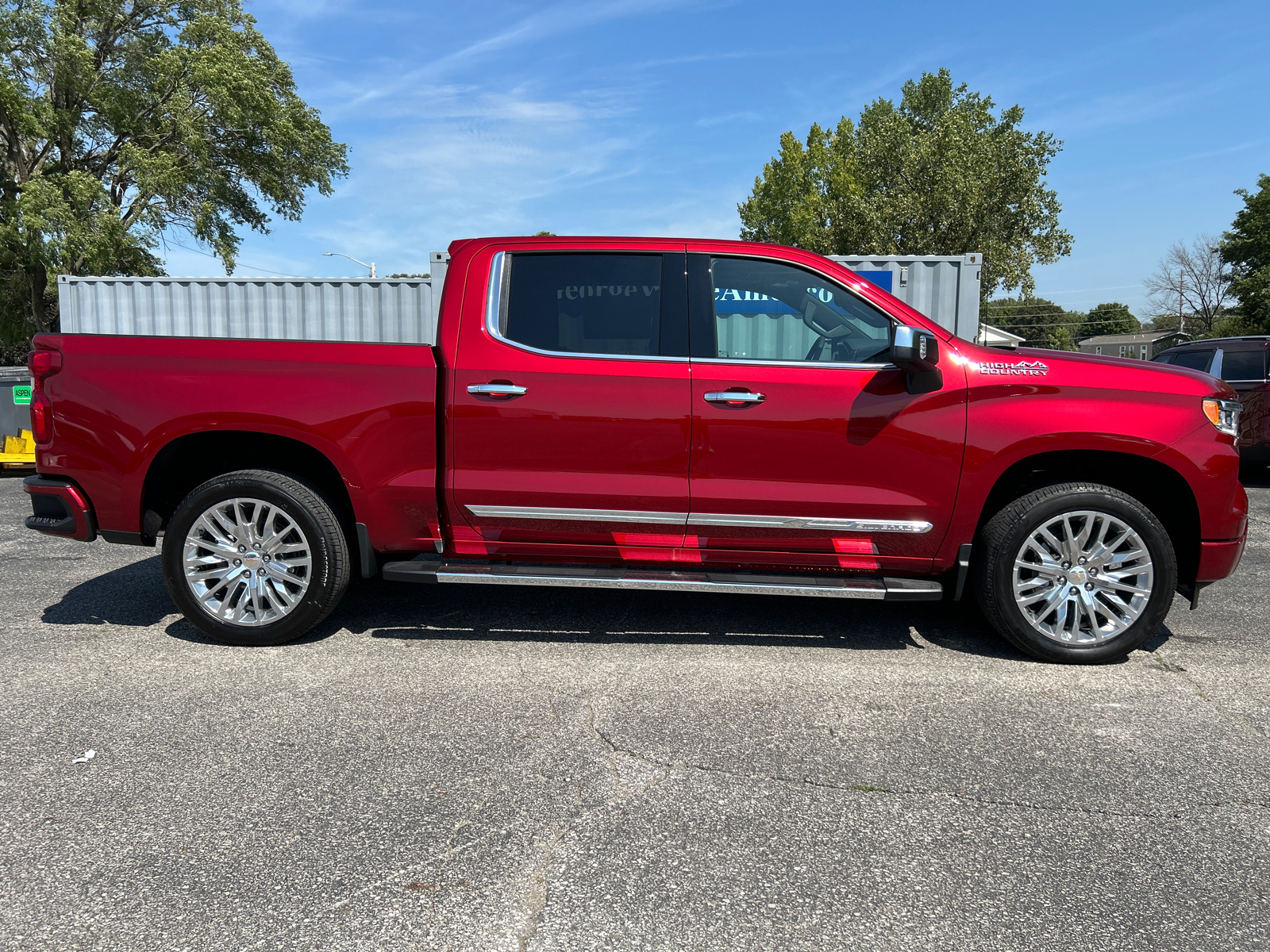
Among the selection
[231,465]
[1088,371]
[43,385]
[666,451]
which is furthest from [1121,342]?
[43,385]

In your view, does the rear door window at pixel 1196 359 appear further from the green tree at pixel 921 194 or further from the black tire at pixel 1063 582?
the green tree at pixel 921 194

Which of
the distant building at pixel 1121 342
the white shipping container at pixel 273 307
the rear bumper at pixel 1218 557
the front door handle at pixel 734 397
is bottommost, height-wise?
the rear bumper at pixel 1218 557

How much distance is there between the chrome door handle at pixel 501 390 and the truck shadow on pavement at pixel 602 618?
127cm

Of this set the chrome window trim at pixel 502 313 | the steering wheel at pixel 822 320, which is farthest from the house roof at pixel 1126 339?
the chrome window trim at pixel 502 313

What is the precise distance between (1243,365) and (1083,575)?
831 centimetres

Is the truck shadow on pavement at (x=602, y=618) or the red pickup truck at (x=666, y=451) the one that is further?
the truck shadow on pavement at (x=602, y=618)

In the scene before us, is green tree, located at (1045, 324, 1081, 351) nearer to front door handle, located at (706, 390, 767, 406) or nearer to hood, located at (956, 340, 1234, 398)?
hood, located at (956, 340, 1234, 398)

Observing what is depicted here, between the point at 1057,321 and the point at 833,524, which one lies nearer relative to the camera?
the point at 833,524

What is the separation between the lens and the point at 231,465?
4.51 meters

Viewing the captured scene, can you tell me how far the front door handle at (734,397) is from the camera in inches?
160

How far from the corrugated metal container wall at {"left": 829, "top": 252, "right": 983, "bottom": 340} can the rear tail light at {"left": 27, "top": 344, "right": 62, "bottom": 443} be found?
936 cm

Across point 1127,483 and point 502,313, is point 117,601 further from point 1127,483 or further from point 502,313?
point 1127,483

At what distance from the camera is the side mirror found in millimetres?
3885

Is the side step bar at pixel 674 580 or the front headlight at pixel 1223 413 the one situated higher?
the front headlight at pixel 1223 413
